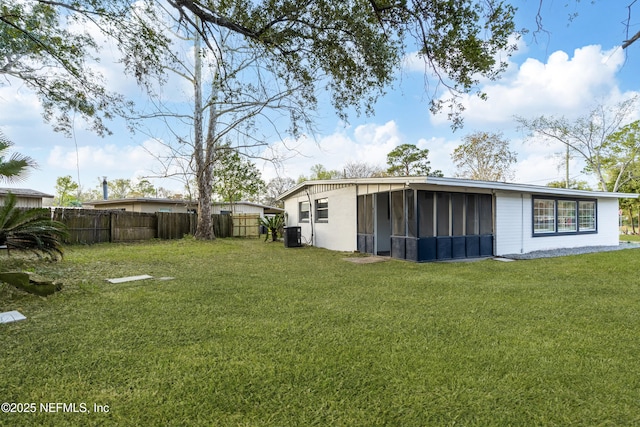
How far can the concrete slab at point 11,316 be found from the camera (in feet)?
11.5

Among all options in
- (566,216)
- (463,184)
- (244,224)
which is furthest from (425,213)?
(244,224)

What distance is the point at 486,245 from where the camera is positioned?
931cm

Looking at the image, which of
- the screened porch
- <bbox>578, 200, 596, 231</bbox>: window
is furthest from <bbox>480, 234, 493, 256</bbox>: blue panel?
<bbox>578, 200, 596, 231</bbox>: window

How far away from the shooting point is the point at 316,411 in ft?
6.31

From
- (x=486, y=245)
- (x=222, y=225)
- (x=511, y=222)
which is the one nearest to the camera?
(x=486, y=245)

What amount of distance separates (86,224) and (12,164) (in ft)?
31.1

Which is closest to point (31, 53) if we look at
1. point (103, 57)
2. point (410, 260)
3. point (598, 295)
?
point (103, 57)

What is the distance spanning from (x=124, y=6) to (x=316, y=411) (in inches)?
225

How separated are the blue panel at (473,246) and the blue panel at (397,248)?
6.39 ft

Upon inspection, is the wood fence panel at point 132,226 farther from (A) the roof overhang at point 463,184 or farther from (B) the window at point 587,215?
(B) the window at point 587,215

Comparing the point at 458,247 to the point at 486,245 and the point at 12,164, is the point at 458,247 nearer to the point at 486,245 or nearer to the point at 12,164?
the point at 486,245

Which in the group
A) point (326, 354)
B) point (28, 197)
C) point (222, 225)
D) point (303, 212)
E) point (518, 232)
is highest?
point (28, 197)

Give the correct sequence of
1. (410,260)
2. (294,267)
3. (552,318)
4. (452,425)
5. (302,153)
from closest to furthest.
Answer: (452,425)
(552,318)
(294,267)
(410,260)
(302,153)

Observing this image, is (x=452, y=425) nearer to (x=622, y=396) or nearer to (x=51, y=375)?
(x=622, y=396)
